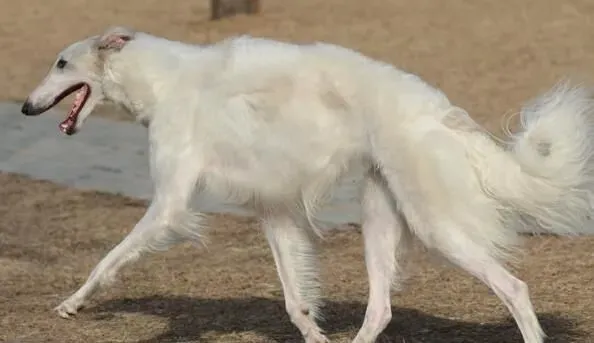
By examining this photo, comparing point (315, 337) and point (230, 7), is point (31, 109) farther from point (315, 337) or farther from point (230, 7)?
point (230, 7)

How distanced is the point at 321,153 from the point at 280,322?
4.37 feet

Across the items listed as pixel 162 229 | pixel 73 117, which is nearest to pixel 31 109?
pixel 73 117

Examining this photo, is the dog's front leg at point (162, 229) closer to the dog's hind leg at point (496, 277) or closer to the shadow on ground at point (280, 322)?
the shadow on ground at point (280, 322)

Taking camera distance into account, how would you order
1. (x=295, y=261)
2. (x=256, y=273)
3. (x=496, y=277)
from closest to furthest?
(x=496, y=277), (x=295, y=261), (x=256, y=273)

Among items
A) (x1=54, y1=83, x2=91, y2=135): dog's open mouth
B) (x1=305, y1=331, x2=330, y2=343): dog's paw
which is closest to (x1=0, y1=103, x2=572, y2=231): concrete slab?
(x1=305, y1=331, x2=330, y2=343): dog's paw

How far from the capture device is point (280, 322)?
6781mm

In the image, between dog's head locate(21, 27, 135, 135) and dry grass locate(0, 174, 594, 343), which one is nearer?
dog's head locate(21, 27, 135, 135)

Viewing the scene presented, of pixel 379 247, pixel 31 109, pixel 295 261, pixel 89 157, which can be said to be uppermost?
pixel 31 109

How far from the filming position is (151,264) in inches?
320

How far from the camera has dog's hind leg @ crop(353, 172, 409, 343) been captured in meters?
5.96

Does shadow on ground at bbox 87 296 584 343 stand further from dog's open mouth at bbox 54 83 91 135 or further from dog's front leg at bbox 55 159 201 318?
dog's open mouth at bbox 54 83 91 135

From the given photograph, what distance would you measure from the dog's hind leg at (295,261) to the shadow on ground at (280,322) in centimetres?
24

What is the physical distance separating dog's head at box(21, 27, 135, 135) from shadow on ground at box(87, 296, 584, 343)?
1175 millimetres

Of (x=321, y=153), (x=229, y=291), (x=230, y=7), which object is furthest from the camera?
(x=230, y=7)
